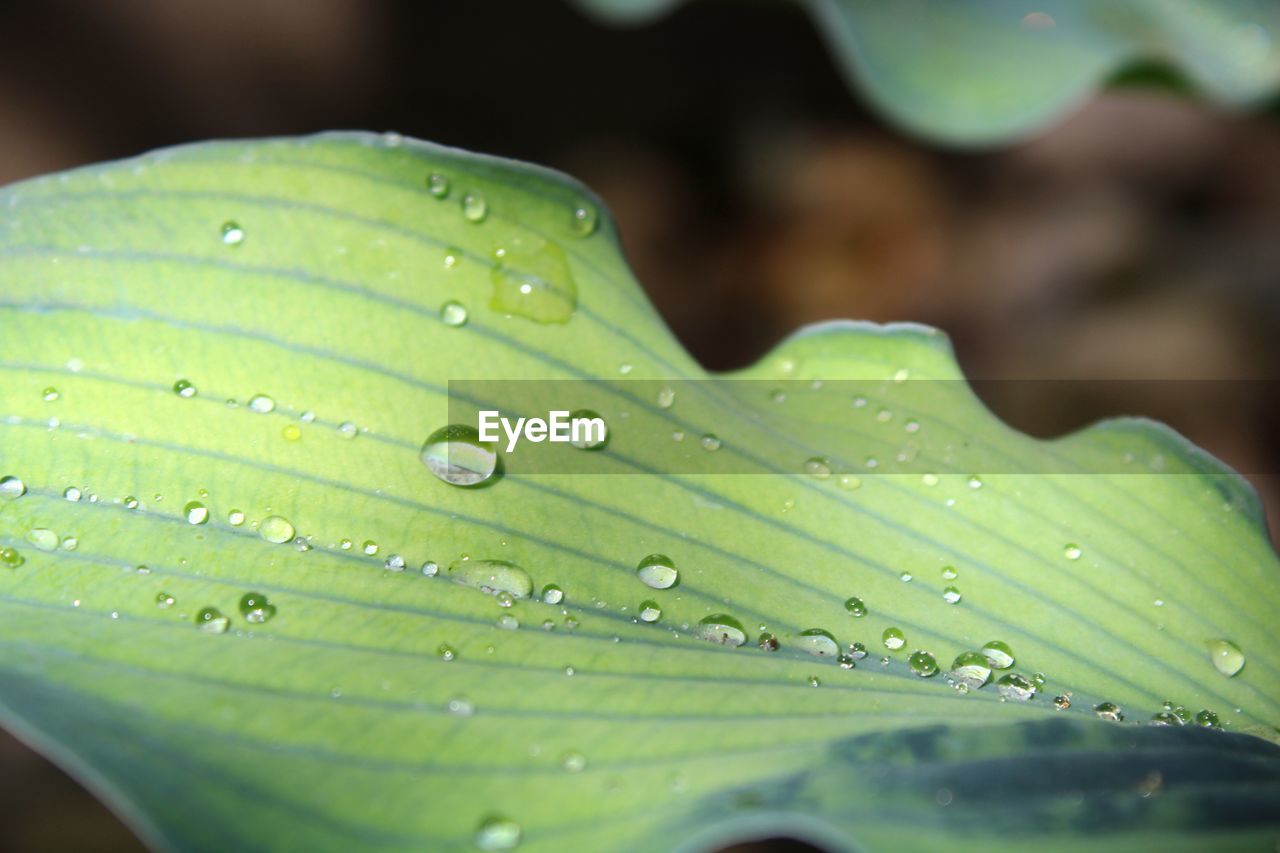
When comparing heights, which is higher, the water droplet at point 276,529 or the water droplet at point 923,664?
the water droplet at point 276,529

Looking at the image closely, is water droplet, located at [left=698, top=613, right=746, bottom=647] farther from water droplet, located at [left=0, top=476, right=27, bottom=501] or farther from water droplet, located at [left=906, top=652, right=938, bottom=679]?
water droplet, located at [left=0, top=476, right=27, bottom=501]

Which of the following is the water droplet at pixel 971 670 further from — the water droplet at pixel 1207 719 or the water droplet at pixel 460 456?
the water droplet at pixel 460 456

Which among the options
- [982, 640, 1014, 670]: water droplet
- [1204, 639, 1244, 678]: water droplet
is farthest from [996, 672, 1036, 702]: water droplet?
[1204, 639, 1244, 678]: water droplet

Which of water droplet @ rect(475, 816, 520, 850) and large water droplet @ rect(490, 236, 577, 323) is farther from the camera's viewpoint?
large water droplet @ rect(490, 236, 577, 323)

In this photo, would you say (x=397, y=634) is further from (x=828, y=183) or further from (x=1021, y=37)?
(x=828, y=183)

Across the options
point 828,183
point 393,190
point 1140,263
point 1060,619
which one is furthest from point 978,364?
point 393,190

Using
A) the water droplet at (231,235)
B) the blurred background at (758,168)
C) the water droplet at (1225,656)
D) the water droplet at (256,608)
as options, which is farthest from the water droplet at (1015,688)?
the blurred background at (758,168)

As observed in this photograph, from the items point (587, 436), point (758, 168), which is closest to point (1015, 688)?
point (587, 436)
